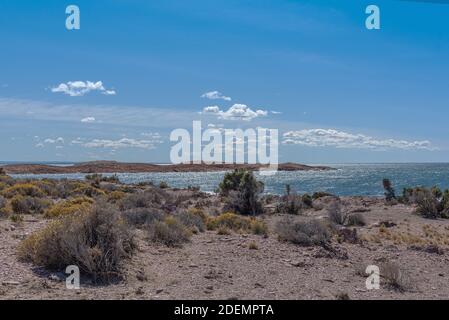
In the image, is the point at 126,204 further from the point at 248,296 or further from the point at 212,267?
the point at 248,296

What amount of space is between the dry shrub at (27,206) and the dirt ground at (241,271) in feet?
6.46

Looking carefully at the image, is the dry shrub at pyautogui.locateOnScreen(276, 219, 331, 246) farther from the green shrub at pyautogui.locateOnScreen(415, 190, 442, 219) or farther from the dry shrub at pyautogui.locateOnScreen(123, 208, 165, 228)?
the green shrub at pyautogui.locateOnScreen(415, 190, 442, 219)

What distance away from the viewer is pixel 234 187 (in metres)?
28.4

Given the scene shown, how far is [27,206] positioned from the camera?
1638 centimetres

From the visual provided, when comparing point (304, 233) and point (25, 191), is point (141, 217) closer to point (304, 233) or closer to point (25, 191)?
point (304, 233)

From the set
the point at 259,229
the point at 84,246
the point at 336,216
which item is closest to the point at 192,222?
the point at 259,229

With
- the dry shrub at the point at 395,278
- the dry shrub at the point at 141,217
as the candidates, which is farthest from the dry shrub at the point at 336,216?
the dry shrub at the point at 395,278

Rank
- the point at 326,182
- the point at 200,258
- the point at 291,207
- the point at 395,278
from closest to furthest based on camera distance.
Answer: the point at 395,278
the point at 200,258
the point at 291,207
the point at 326,182

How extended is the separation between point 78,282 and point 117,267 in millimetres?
883

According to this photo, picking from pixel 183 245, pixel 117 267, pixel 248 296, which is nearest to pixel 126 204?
pixel 183 245

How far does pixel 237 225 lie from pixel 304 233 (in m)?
3.04

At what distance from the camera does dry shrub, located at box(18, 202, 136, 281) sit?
8273 mm

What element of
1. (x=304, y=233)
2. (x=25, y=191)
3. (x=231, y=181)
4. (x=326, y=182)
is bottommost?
(x=326, y=182)
